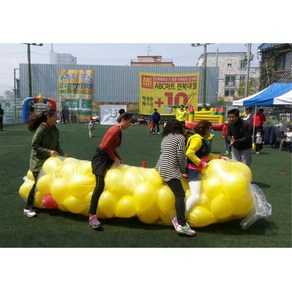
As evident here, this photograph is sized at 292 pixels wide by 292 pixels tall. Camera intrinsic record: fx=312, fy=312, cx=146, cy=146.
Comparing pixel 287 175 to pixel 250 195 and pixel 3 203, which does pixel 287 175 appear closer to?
pixel 250 195

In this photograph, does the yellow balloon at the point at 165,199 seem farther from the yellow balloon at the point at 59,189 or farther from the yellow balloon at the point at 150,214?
the yellow balloon at the point at 59,189

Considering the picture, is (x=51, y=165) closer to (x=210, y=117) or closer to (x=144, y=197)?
(x=144, y=197)

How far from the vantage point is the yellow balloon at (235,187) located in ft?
13.8

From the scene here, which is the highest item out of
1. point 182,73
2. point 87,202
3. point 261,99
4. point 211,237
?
point 182,73

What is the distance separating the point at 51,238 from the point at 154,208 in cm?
143

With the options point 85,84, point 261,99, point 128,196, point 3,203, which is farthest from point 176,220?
point 85,84

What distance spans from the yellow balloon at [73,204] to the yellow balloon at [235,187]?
2092mm

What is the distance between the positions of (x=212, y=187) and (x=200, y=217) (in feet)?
1.48

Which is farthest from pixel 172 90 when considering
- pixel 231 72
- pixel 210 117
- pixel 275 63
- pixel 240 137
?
pixel 231 72

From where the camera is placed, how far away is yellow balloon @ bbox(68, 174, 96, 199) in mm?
4594

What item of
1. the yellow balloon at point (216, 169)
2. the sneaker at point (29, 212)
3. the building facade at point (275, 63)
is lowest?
the sneaker at point (29, 212)

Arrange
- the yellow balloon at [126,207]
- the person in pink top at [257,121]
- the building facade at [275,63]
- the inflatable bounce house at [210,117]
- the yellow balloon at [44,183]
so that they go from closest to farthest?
the yellow balloon at [126,207] < the yellow balloon at [44,183] < the person in pink top at [257,121] < the inflatable bounce house at [210,117] < the building facade at [275,63]

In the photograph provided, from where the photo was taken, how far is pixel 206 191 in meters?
4.36

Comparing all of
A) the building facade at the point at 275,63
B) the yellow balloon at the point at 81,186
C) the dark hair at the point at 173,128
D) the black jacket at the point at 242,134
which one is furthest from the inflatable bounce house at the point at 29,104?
the building facade at the point at 275,63
